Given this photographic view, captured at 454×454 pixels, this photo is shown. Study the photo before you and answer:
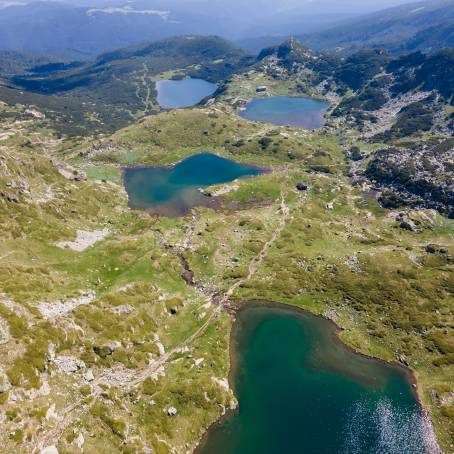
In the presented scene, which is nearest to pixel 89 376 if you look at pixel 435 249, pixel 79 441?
pixel 79 441

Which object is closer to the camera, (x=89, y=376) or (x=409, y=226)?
(x=89, y=376)

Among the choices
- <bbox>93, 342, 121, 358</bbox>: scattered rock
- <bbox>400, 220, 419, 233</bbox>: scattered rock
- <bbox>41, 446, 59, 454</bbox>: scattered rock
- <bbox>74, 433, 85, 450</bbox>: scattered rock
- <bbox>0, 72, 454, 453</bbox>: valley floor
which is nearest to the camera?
<bbox>41, 446, 59, 454</bbox>: scattered rock

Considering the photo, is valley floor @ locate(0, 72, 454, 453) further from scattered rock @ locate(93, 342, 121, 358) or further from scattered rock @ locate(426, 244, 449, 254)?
scattered rock @ locate(426, 244, 449, 254)

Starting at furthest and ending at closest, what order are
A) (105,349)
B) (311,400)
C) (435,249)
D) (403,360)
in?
(435,249), (403,360), (311,400), (105,349)

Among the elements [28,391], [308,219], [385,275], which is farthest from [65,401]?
[308,219]

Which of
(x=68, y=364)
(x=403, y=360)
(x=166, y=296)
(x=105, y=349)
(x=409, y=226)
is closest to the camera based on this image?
(x=68, y=364)

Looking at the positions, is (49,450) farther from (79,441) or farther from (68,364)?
(68,364)

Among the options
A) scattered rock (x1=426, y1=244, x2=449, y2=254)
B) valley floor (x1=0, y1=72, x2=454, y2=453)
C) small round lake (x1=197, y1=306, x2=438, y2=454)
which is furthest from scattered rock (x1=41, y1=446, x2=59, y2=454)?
scattered rock (x1=426, y1=244, x2=449, y2=254)

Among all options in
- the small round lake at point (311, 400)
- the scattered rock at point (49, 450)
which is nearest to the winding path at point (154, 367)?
the scattered rock at point (49, 450)

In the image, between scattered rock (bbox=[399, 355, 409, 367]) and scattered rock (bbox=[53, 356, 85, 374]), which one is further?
scattered rock (bbox=[399, 355, 409, 367])
